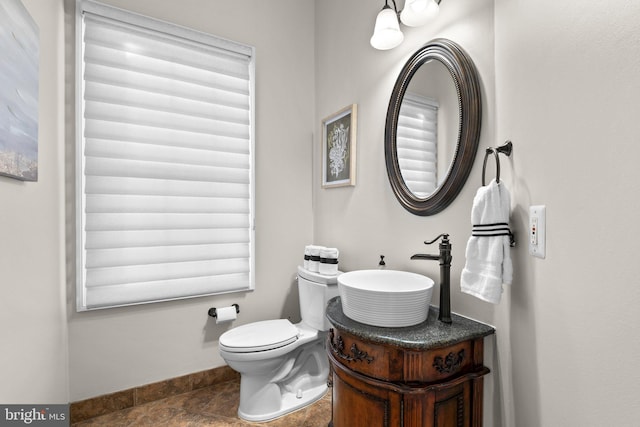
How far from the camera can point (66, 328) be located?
180 centimetres

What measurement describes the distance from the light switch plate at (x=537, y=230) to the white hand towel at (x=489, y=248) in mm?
77

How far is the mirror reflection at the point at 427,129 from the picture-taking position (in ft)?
4.71

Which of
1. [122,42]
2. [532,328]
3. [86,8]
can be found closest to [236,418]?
[532,328]

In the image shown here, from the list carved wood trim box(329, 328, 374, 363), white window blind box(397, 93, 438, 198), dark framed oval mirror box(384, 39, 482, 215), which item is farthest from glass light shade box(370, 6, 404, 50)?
carved wood trim box(329, 328, 374, 363)

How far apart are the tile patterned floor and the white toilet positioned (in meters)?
0.05

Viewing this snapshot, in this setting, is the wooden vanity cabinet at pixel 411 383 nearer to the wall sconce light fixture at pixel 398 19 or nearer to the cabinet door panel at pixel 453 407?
the cabinet door panel at pixel 453 407

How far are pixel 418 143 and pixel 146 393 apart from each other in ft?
7.52

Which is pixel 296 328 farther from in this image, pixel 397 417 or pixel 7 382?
pixel 7 382

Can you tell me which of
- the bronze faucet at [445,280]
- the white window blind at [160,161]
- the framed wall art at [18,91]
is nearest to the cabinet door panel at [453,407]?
the bronze faucet at [445,280]

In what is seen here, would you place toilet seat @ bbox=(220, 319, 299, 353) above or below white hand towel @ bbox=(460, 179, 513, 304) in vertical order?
below

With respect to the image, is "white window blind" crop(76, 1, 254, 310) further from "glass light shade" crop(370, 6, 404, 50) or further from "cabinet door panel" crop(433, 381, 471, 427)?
"cabinet door panel" crop(433, 381, 471, 427)

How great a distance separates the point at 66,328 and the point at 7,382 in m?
0.82

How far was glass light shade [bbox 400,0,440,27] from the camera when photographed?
140 centimetres

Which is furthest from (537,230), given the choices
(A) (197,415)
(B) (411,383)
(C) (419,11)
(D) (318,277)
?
(A) (197,415)
